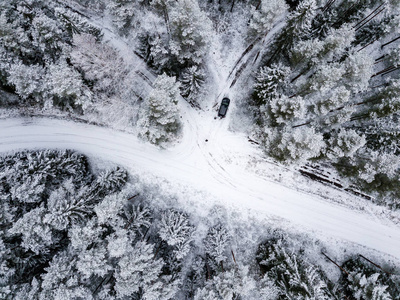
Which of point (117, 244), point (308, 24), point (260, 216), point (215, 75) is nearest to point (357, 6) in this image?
point (308, 24)

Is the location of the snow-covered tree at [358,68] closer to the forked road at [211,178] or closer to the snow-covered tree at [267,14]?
the snow-covered tree at [267,14]

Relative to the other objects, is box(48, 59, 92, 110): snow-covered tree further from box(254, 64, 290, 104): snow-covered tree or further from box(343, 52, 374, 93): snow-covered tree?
box(343, 52, 374, 93): snow-covered tree

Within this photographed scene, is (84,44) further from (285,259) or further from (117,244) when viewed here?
(285,259)

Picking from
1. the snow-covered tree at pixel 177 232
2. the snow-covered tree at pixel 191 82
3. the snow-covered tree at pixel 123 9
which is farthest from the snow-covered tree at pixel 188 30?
the snow-covered tree at pixel 177 232

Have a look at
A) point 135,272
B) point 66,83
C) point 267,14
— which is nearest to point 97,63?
point 66,83

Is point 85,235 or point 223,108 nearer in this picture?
point 85,235

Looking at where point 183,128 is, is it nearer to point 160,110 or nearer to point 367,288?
point 160,110
